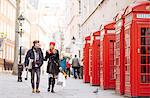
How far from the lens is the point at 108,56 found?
19.1 metres

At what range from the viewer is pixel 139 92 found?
13914 mm

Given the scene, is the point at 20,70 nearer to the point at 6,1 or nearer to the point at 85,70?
the point at 85,70

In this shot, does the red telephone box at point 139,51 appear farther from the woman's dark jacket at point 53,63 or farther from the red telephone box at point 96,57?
the red telephone box at point 96,57

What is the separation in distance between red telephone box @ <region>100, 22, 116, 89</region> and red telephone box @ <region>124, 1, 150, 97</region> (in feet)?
15.2

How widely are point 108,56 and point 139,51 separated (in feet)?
16.5

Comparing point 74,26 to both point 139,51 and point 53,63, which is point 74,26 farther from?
point 139,51

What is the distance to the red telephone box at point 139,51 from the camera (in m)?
14.0

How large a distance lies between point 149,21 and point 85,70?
1212 cm

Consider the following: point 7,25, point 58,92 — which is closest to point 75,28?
point 7,25

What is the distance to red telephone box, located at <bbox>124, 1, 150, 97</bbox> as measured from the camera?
45.8ft

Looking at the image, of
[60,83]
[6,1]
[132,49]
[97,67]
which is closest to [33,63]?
[60,83]

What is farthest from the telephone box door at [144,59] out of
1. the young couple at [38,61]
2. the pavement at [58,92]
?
the young couple at [38,61]

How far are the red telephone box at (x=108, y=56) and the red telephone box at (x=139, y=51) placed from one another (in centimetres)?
462

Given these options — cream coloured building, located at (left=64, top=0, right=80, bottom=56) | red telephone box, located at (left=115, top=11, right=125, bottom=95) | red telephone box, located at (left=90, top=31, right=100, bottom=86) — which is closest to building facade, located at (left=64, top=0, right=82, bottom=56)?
cream coloured building, located at (left=64, top=0, right=80, bottom=56)
